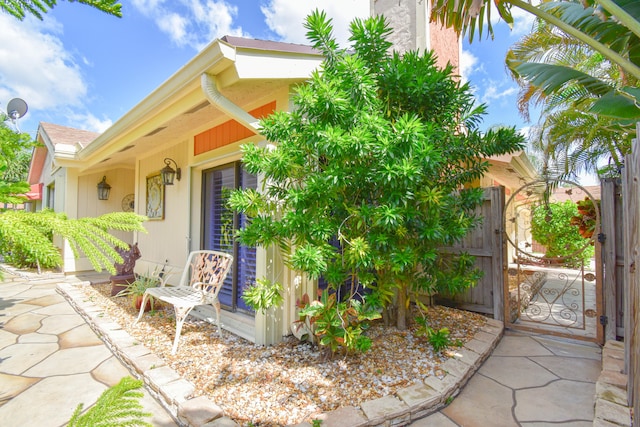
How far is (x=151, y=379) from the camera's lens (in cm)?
279

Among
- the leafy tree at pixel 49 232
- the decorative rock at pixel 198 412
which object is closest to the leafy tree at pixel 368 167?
the decorative rock at pixel 198 412

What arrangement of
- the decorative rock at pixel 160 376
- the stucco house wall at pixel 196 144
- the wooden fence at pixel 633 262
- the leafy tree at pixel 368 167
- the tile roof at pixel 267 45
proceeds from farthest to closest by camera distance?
1. the stucco house wall at pixel 196 144
2. the tile roof at pixel 267 45
3. the decorative rock at pixel 160 376
4. the leafy tree at pixel 368 167
5. the wooden fence at pixel 633 262

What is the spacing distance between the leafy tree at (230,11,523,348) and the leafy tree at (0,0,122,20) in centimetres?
168

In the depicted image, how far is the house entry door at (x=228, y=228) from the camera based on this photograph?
4.66 meters

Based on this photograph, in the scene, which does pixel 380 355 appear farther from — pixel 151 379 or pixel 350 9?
pixel 350 9

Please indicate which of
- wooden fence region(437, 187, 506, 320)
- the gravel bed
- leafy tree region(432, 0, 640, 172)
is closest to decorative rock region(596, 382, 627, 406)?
the gravel bed

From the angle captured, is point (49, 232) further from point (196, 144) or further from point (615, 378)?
point (196, 144)

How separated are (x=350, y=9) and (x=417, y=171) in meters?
7.59

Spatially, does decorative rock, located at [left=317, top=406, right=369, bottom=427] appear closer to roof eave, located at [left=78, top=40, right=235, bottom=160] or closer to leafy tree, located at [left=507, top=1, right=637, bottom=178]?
roof eave, located at [left=78, top=40, right=235, bottom=160]

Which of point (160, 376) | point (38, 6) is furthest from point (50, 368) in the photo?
point (38, 6)

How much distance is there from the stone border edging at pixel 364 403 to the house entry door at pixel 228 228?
1.51 meters

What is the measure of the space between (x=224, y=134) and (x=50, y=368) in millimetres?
3581

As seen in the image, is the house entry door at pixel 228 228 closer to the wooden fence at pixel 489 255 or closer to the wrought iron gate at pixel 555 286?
the wooden fence at pixel 489 255

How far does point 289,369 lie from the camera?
293cm
